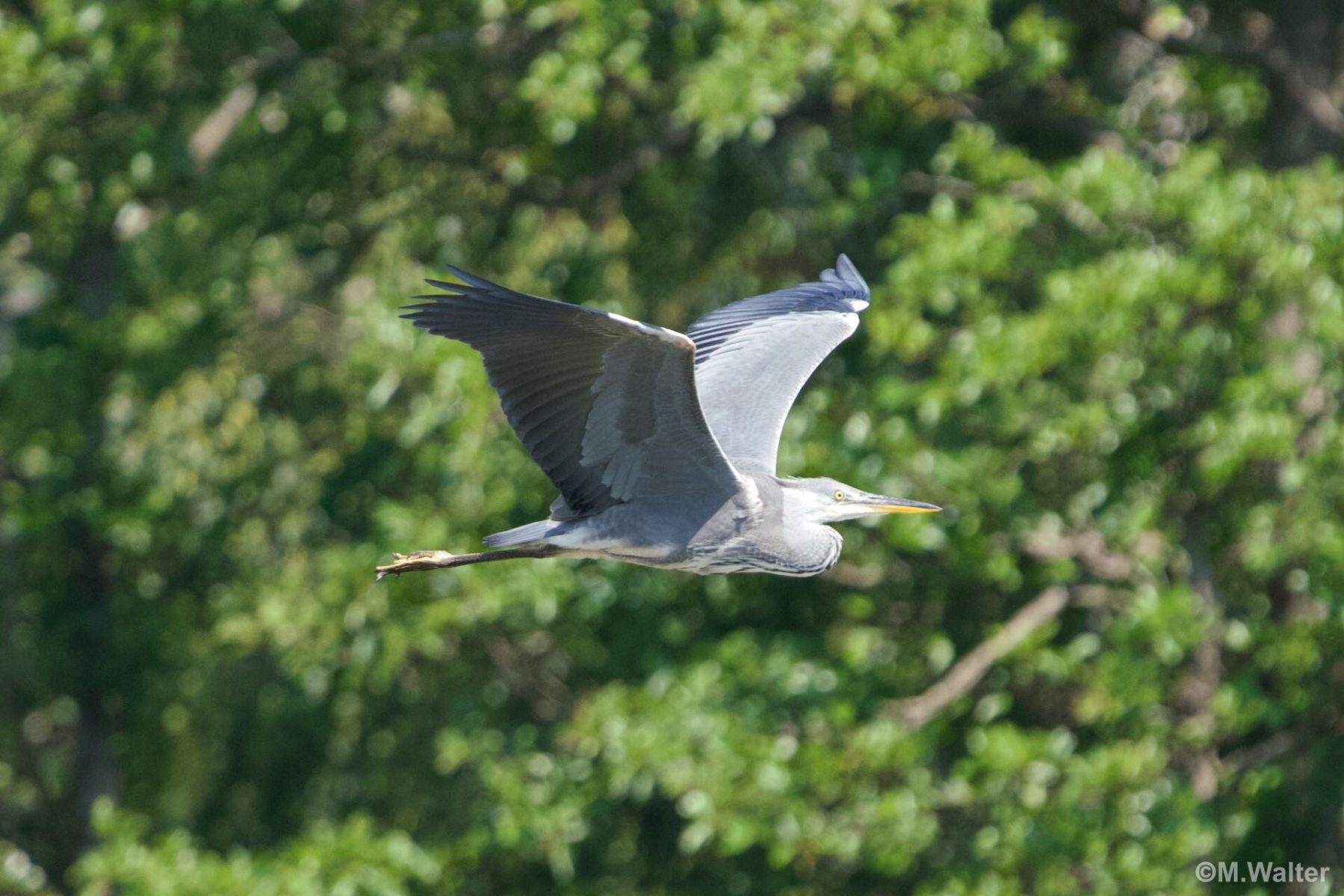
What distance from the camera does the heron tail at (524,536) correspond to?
18.6ft

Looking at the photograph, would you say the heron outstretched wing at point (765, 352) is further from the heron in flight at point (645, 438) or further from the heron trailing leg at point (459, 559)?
the heron trailing leg at point (459, 559)

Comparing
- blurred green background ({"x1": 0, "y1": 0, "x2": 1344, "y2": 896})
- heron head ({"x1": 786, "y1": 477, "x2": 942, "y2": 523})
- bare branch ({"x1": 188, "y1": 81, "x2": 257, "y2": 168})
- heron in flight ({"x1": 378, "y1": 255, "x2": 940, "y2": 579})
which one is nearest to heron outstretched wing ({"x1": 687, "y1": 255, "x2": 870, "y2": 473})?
heron in flight ({"x1": 378, "y1": 255, "x2": 940, "y2": 579})

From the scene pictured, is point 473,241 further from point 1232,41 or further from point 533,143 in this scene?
point 1232,41

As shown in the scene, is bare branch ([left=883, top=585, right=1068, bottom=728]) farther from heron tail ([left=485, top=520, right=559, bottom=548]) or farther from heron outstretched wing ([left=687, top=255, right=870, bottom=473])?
heron tail ([left=485, top=520, right=559, bottom=548])

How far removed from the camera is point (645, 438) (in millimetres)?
5434

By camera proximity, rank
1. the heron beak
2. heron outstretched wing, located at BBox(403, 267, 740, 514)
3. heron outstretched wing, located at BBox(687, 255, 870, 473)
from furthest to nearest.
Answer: the heron beak
heron outstretched wing, located at BBox(687, 255, 870, 473)
heron outstretched wing, located at BBox(403, 267, 740, 514)

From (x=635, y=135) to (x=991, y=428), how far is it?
8.84ft

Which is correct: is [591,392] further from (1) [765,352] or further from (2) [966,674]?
(2) [966,674]

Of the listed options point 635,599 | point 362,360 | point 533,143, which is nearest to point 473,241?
point 533,143

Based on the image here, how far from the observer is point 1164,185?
317 inches

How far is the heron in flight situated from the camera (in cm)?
506

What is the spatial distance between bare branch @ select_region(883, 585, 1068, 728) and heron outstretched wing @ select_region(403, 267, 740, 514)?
315 cm

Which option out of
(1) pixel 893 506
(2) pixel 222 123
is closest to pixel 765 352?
(1) pixel 893 506

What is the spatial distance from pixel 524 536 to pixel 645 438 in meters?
0.51
